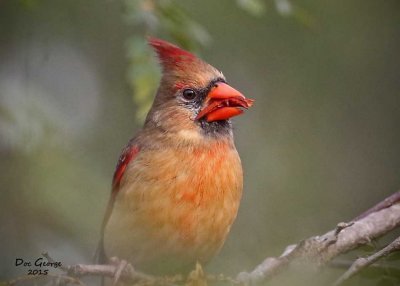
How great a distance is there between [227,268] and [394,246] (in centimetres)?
145

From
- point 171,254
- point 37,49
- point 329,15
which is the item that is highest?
point 329,15

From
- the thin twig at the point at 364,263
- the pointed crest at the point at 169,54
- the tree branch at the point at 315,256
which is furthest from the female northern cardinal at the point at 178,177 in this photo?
the thin twig at the point at 364,263

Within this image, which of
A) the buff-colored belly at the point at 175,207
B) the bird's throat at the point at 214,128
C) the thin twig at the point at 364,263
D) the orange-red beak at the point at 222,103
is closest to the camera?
the thin twig at the point at 364,263

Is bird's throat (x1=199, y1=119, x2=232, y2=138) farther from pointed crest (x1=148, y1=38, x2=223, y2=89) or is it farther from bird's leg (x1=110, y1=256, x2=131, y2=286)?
bird's leg (x1=110, y1=256, x2=131, y2=286)

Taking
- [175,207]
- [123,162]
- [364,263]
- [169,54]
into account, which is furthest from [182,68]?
[364,263]

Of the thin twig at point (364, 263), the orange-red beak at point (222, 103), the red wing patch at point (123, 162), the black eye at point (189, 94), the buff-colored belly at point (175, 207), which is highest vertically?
the black eye at point (189, 94)

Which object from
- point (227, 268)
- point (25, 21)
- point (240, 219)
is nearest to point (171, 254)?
point (227, 268)

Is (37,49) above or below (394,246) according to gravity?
above

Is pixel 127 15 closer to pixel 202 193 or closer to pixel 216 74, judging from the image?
pixel 216 74

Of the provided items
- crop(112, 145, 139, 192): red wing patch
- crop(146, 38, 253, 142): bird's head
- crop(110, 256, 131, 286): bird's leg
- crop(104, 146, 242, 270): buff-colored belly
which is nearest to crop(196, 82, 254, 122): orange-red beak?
crop(146, 38, 253, 142): bird's head

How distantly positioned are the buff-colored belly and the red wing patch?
8 cm

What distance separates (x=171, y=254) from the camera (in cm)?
363

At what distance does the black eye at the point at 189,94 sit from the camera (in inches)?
151

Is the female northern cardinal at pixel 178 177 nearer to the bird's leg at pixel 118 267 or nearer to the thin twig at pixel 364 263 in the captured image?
the bird's leg at pixel 118 267
